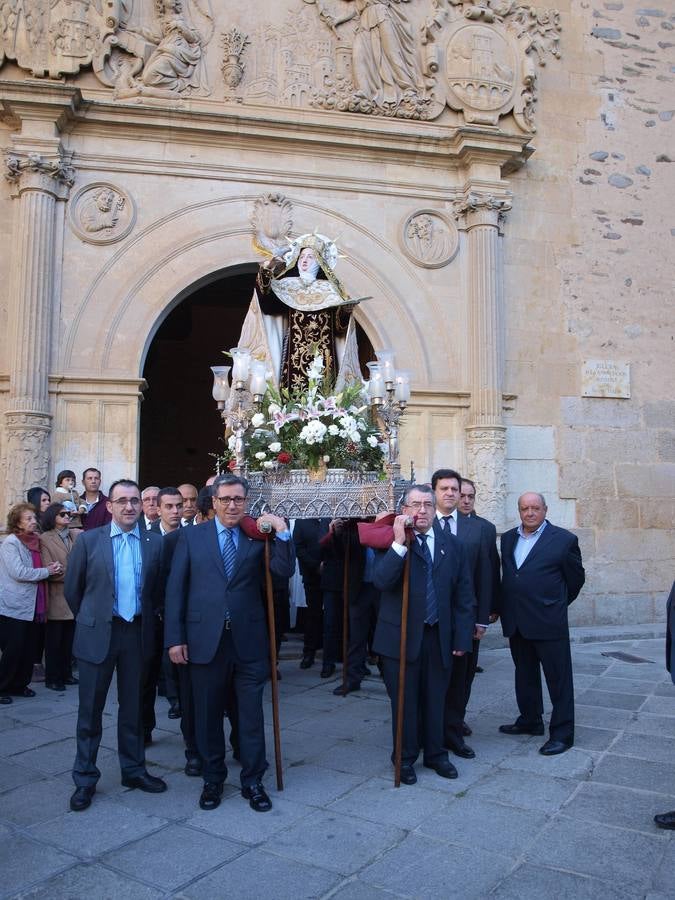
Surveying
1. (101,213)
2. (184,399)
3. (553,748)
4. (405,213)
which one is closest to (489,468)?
(405,213)

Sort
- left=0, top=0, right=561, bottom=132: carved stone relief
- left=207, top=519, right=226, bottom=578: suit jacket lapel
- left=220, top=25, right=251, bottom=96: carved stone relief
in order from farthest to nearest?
left=220, top=25, right=251, bottom=96: carved stone relief, left=0, top=0, right=561, bottom=132: carved stone relief, left=207, top=519, right=226, bottom=578: suit jacket lapel

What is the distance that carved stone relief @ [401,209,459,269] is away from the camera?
30.5 ft

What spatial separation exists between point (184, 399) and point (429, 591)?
1168 centimetres

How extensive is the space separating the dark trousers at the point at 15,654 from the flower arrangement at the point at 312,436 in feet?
7.91

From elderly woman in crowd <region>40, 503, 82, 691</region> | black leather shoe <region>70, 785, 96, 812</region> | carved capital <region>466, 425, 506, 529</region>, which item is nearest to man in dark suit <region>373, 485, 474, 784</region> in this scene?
black leather shoe <region>70, 785, 96, 812</region>

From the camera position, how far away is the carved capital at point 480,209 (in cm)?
929

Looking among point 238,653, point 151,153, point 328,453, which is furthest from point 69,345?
point 238,653

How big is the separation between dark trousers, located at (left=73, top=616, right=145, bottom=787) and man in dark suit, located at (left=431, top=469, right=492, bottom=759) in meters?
1.92

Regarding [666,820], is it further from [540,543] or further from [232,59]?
[232,59]

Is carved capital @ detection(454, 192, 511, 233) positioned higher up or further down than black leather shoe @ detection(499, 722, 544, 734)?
higher up

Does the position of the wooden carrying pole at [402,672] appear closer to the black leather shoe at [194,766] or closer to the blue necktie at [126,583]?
the black leather shoe at [194,766]

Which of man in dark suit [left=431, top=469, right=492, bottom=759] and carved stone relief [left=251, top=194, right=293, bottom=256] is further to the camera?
carved stone relief [left=251, top=194, right=293, bottom=256]

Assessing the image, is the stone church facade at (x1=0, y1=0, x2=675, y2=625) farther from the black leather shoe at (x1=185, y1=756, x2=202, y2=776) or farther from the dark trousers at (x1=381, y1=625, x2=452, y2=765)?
the dark trousers at (x1=381, y1=625, x2=452, y2=765)

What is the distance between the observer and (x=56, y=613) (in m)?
6.44
